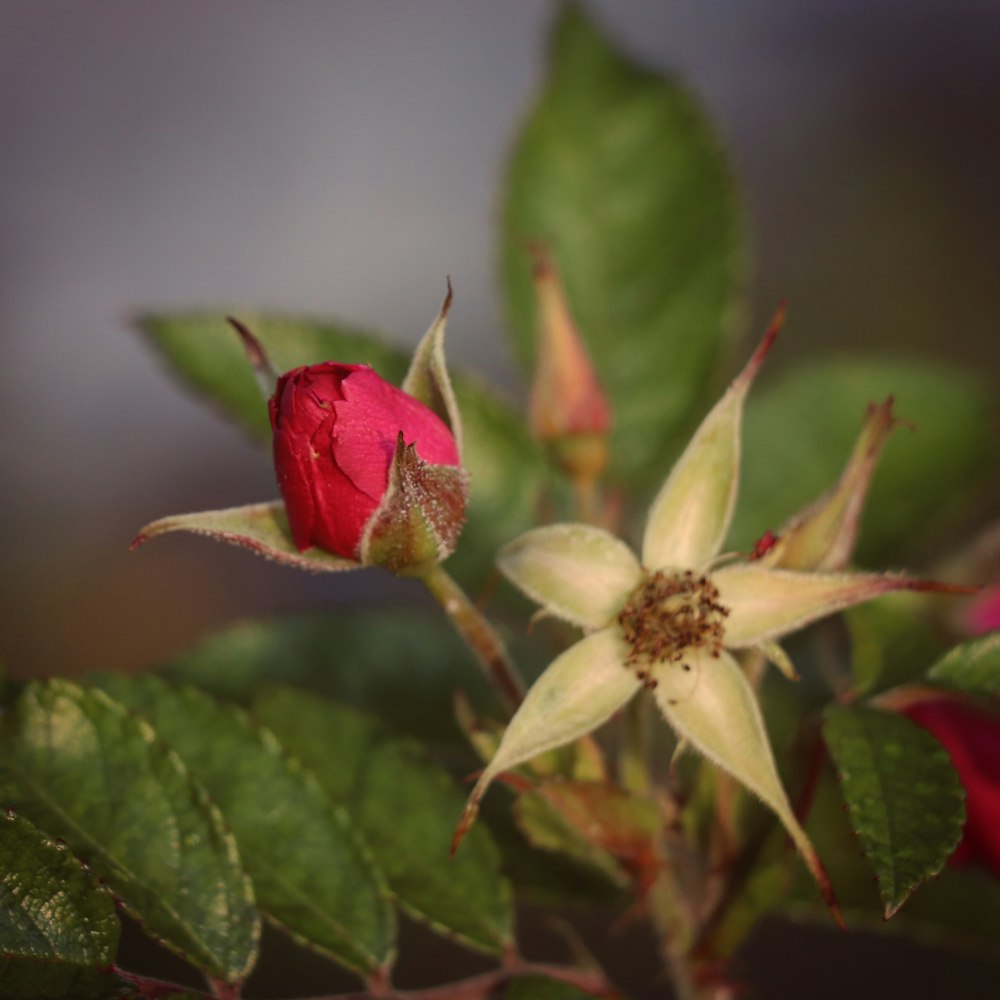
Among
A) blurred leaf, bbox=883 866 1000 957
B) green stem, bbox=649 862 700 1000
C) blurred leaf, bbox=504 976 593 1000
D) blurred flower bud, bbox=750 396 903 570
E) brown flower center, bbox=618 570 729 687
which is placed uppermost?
blurred flower bud, bbox=750 396 903 570

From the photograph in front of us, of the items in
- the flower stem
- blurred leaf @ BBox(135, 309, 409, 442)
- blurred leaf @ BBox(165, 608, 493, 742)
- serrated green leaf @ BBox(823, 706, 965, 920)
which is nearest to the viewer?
serrated green leaf @ BBox(823, 706, 965, 920)

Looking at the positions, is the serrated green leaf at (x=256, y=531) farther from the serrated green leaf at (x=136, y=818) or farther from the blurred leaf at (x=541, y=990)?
the blurred leaf at (x=541, y=990)

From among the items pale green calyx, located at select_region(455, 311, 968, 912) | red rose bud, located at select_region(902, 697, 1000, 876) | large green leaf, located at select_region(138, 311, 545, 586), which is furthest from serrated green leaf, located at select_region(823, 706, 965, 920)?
large green leaf, located at select_region(138, 311, 545, 586)

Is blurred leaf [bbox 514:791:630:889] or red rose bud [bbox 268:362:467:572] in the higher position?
red rose bud [bbox 268:362:467:572]

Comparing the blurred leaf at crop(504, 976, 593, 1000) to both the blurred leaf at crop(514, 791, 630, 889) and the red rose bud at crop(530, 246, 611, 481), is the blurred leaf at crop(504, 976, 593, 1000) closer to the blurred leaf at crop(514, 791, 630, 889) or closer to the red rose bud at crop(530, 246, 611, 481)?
the blurred leaf at crop(514, 791, 630, 889)

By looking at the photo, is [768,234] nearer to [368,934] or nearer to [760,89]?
[760,89]

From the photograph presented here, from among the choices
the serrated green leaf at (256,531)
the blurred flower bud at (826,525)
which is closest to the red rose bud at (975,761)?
the blurred flower bud at (826,525)

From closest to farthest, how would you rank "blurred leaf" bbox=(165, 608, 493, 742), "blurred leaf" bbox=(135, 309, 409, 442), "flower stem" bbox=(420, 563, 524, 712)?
"flower stem" bbox=(420, 563, 524, 712), "blurred leaf" bbox=(135, 309, 409, 442), "blurred leaf" bbox=(165, 608, 493, 742)

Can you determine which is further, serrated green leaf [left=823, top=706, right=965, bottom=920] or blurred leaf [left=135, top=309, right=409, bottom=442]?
blurred leaf [left=135, top=309, right=409, bottom=442]

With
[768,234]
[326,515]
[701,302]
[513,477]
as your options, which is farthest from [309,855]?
[768,234]
